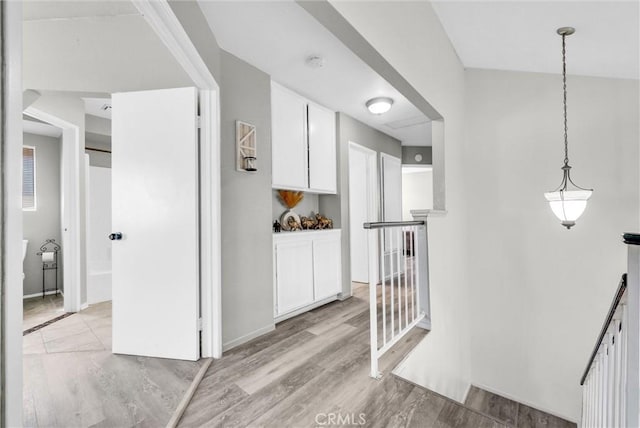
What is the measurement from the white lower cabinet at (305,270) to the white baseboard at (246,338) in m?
0.21

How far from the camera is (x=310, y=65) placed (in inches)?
107

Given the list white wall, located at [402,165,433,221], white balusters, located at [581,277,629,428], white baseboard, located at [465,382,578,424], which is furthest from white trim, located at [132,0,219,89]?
white wall, located at [402,165,433,221]

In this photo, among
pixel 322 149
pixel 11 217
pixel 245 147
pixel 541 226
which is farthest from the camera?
pixel 322 149

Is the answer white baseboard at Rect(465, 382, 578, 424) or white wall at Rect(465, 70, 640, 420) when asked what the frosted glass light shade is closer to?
white wall at Rect(465, 70, 640, 420)

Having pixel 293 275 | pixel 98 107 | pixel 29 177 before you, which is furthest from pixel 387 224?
pixel 29 177

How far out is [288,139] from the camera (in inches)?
128

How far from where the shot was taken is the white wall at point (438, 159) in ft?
5.79

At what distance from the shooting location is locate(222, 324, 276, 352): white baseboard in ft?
7.77

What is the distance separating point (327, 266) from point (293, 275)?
62cm

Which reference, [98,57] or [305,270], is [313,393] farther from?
[98,57]

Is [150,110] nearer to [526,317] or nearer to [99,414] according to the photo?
Result: [99,414]

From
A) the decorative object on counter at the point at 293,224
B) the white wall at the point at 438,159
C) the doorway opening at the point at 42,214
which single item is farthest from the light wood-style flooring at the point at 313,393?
the doorway opening at the point at 42,214

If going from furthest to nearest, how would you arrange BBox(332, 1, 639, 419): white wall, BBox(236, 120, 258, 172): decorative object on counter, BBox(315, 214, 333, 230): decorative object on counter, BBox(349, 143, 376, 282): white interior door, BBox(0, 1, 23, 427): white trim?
1. BBox(349, 143, 376, 282): white interior door
2. BBox(315, 214, 333, 230): decorative object on counter
3. BBox(332, 1, 639, 419): white wall
4. BBox(236, 120, 258, 172): decorative object on counter
5. BBox(0, 1, 23, 427): white trim

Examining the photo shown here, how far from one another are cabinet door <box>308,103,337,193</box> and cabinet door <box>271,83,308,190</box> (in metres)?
0.12
